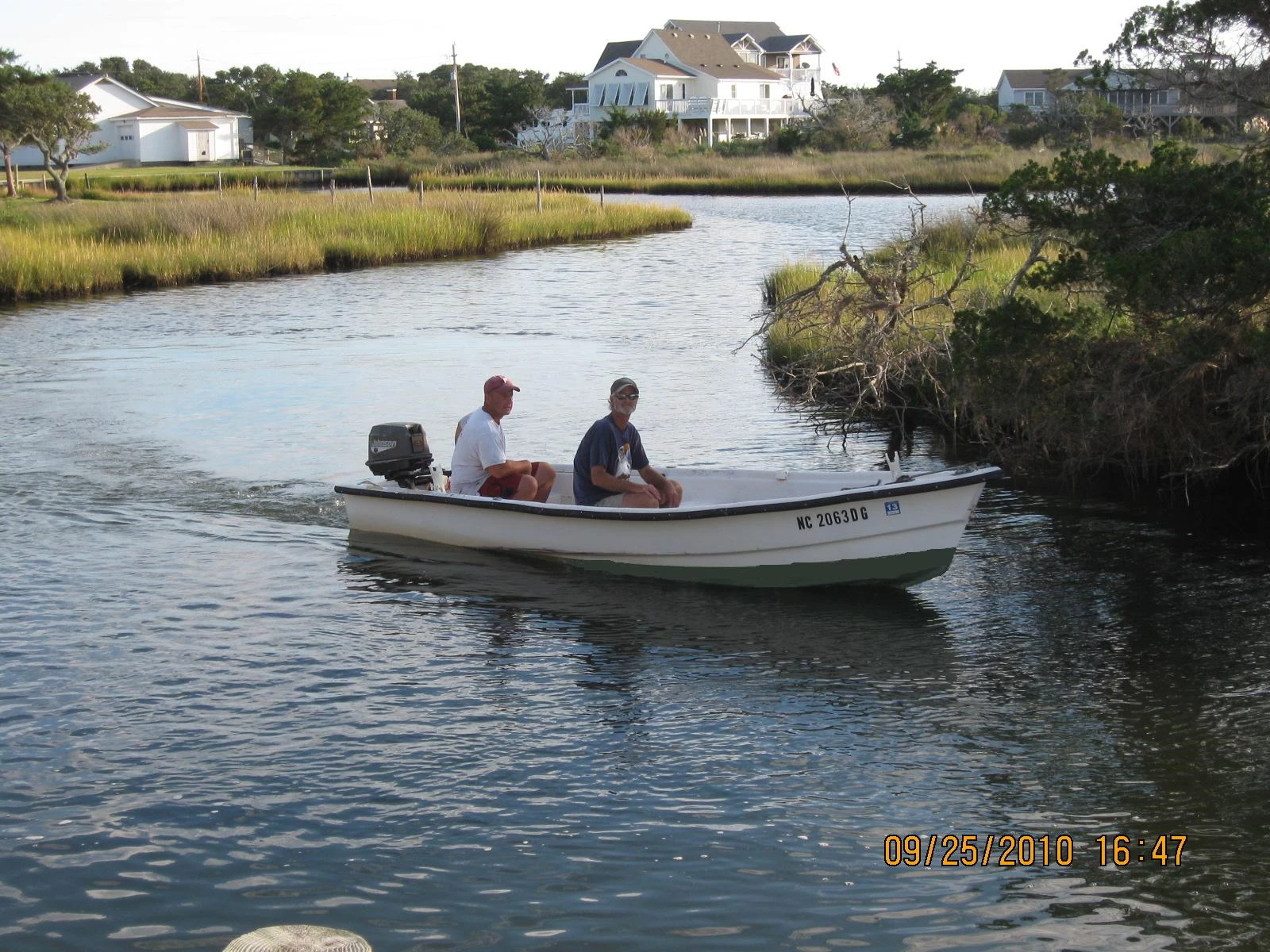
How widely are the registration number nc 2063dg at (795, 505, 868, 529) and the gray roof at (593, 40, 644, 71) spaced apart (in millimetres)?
98284

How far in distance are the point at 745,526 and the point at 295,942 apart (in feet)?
21.1

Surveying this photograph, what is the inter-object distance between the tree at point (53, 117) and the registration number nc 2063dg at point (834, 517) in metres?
49.1

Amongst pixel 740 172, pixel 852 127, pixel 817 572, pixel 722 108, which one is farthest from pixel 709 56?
pixel 817 572

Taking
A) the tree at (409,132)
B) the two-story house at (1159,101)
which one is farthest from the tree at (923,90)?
the two-story house at (1159,101)

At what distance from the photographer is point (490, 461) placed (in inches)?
460

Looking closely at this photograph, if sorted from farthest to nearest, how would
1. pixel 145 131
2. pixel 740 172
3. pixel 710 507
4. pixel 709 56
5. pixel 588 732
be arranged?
pixel 709 56 < pixel 145 131 < pixel 740 172 < pixel 710 507 < pixel 588 732

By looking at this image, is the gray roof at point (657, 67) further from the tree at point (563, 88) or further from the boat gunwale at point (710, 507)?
the boat gunwale at point (710, 507)

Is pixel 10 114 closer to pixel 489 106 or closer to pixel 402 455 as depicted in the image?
pixel 489 106

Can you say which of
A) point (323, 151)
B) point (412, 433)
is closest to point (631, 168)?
point (323, 151)

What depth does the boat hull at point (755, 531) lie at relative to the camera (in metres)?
10.3

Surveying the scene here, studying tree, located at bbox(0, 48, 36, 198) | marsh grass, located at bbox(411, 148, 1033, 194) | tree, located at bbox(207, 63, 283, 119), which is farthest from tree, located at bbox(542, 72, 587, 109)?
tree, located at bbox(0, 48, 36, 198)

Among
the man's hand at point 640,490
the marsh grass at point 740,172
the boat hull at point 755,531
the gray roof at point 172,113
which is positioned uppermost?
the gray roof at point 172,113

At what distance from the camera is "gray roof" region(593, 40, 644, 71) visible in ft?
345

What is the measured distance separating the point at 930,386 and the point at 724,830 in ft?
36.6
